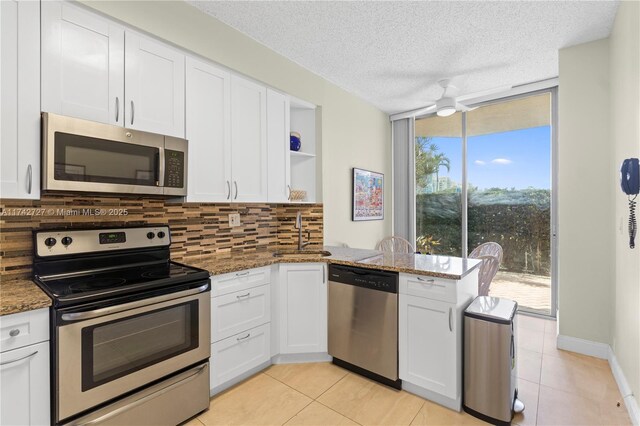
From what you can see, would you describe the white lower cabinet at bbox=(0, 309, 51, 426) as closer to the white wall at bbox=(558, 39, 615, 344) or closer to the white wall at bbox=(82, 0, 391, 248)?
the white wall at bbox=(82, 0, 391, 248)

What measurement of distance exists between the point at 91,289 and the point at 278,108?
2061 mm

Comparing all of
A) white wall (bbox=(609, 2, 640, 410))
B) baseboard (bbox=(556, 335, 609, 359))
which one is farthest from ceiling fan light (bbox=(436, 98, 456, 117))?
baseboard (bbox=(556, 335, 609, 359))

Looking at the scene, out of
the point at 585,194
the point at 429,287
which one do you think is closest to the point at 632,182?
the point at 585,194

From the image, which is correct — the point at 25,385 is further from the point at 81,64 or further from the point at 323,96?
the point at 323,96

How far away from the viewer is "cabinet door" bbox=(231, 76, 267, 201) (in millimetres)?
2562

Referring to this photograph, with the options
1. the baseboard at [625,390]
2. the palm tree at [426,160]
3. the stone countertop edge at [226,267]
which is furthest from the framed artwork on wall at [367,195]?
→ the baseboard at [625,390]

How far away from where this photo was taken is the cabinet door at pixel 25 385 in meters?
1.31

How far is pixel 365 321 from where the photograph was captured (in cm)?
237

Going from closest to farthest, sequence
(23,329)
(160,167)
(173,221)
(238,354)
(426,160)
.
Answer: (23,329) < (160,167) < (238,354) < (173,221) < (426,160)

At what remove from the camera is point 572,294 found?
2814 millimetres

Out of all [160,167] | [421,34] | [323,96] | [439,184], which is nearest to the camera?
[160,167]

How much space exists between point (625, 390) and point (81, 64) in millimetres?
3935

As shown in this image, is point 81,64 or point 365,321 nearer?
point 81,64

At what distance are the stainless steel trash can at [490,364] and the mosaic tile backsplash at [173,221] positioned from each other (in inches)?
70.4
